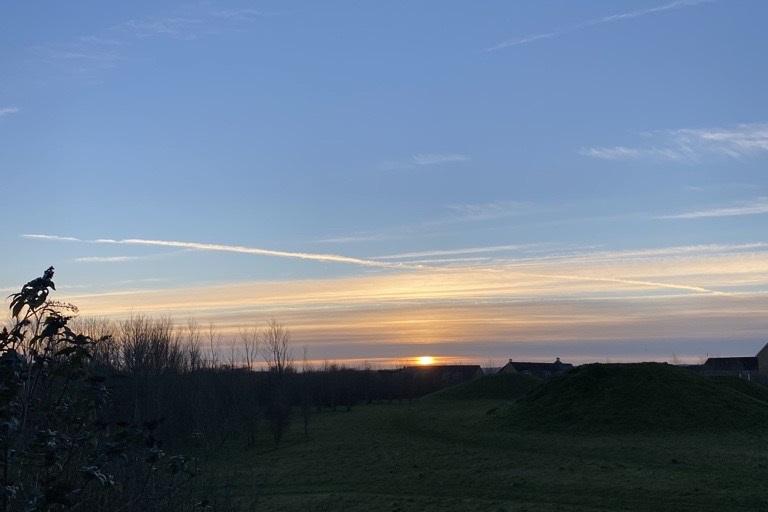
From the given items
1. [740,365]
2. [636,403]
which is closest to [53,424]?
[636,403]

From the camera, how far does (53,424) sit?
628cm

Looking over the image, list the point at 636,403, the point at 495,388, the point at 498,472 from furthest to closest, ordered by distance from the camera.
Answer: the point at 495,388, the point at 636,403, the point at 498,472

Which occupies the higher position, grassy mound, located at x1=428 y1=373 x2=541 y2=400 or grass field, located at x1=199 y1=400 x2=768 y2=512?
grassy mound, located at x1=428 y1=373 x2=541 y2=400

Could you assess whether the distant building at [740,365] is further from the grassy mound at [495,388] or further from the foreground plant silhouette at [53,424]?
the foreground plant silhouette at [53,424]

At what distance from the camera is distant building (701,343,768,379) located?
109m

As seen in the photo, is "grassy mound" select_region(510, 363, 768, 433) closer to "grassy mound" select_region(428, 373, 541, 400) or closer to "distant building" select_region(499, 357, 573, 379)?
"grassy mound" select_region(428, 373, 541, 400)

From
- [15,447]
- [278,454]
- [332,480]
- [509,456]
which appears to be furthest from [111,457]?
[278,454]

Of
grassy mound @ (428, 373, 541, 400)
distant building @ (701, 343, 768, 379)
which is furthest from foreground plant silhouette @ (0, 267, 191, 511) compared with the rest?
distant building @ (701, 343, 768, 379)

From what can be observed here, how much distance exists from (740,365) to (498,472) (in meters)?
101

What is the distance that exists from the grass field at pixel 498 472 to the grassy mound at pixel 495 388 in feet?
101

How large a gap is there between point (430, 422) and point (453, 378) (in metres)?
76.2

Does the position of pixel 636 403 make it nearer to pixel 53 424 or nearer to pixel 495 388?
pixel 495 388

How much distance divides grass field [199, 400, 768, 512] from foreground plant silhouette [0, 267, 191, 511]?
10.7 ft

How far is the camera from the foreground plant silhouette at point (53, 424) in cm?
505
